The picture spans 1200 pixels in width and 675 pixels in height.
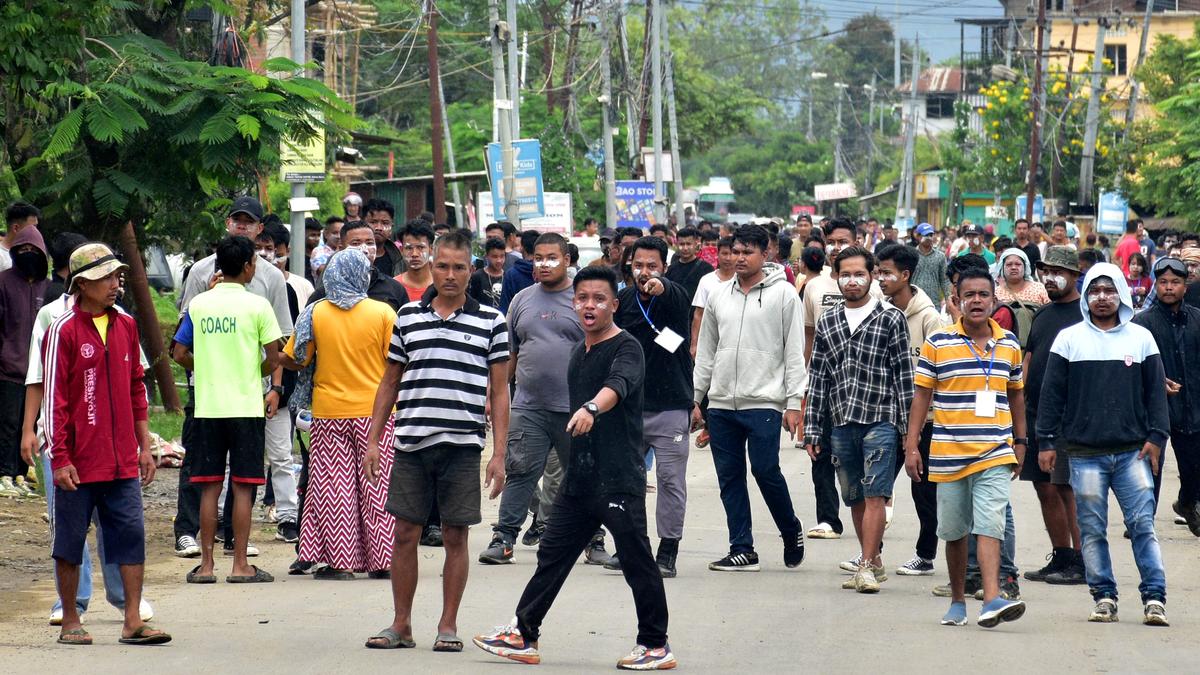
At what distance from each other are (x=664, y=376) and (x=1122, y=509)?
113 inches

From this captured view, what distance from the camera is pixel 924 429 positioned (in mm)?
10188

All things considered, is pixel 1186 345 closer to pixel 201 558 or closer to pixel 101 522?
pixel 201 558

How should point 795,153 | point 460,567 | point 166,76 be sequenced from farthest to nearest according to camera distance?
point 795,153
point 166,76
point 460,567

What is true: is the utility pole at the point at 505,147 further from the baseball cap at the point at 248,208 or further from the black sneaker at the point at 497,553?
the black sneaker at the point at 497,553

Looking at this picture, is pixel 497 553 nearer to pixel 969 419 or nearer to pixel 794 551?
pixel 794 551

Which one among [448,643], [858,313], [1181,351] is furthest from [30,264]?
[1181,351]

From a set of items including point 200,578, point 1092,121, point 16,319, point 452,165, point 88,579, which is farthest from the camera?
point 452,165

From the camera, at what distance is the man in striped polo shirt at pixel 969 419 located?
861cm

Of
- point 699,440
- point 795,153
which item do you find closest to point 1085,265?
point 699,440

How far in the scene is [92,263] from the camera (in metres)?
7.71

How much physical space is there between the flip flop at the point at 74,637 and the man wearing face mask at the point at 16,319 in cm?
470

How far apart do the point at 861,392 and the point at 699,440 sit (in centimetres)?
232

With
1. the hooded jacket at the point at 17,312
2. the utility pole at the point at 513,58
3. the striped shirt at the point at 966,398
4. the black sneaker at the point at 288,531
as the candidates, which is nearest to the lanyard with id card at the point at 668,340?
the striped shirt at the point at 966,398

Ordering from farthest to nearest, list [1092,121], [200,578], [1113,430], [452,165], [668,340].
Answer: [452,165] < [1092,121] < [668,340] < [200,578] < [1113,430]
